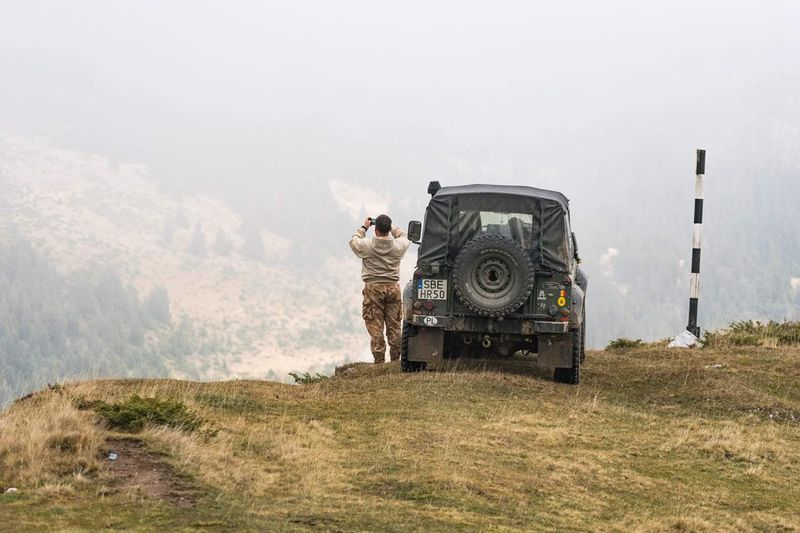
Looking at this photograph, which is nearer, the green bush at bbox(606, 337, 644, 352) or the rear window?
the rear window

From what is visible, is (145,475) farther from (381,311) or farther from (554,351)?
(381,311)

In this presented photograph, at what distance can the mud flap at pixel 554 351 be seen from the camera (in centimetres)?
1494

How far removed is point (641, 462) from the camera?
10.1 meters

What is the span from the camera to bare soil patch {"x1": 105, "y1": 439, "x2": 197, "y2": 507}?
7598 mm

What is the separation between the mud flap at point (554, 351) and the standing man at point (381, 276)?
9.71 ft

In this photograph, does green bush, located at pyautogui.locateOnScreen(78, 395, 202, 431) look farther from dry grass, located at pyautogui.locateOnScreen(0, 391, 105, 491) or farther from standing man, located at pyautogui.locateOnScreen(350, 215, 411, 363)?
standing man, located at pyautogui.locateOnScreen(350, 215, 411, 363)

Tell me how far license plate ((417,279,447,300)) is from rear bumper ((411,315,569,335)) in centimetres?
27

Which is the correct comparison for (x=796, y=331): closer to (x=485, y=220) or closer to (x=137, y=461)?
(x=485, y=220)

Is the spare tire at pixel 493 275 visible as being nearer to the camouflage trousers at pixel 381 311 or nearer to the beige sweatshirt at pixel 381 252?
the beige sweatshirt at pixel 381 252

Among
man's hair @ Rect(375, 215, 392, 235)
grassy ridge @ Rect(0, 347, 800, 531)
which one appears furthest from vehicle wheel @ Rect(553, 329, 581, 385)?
man's hair @ Rect(375, 215, 392, 235)

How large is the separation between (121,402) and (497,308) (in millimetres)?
5928

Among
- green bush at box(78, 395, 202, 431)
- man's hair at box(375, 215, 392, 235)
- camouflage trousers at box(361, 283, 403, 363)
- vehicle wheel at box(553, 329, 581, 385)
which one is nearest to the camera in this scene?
green bush at box(78, 395, 202, 431)

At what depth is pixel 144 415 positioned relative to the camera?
9586 millimetres

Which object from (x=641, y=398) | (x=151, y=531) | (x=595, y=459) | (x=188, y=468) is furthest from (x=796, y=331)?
(x=151, y=531)
